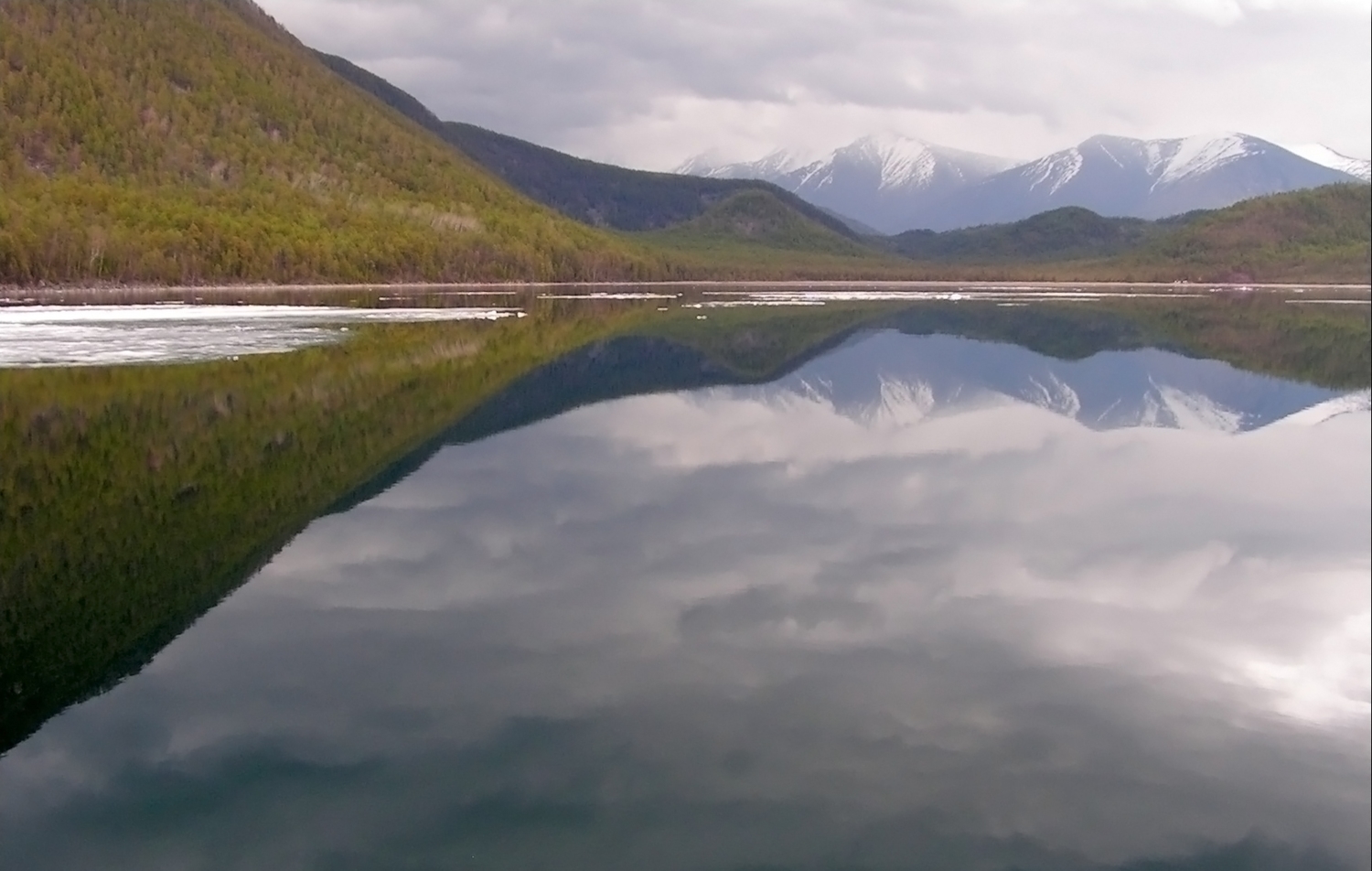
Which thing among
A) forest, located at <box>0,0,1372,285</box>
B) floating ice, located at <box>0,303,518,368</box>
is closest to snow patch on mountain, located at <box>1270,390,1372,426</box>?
floating ice, located at <box>0,303,518,368</box>

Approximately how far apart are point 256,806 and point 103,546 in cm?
818

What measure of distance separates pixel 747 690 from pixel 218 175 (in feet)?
451

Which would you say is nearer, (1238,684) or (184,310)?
(1238,684)

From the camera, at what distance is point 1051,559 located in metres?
16.3

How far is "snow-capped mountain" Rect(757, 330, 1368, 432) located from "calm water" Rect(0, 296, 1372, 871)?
9669 mm

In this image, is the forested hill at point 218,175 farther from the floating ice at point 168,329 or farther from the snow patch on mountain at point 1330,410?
the snow patch on mountain at point 1330,410

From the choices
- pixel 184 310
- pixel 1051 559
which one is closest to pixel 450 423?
pixel 1051 559

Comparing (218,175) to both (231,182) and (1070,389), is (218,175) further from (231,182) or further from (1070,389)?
(1070,389)

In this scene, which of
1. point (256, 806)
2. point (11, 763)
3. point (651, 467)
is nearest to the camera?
point (256, 806)

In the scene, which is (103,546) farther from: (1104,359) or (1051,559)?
(1104,359)

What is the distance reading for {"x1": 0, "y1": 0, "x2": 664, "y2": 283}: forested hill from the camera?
307ft

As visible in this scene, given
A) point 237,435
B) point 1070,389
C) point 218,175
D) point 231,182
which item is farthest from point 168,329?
point 218,175

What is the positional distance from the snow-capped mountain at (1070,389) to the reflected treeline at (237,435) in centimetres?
234

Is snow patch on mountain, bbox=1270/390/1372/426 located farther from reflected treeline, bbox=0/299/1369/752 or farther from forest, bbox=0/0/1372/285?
forest, bbox=0/0/1372/285
